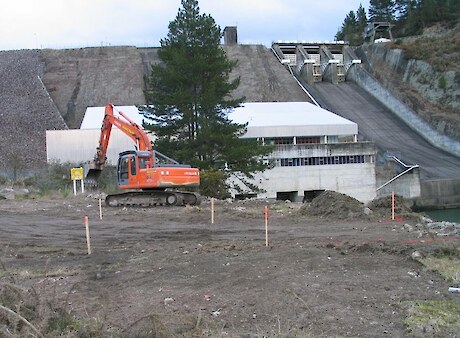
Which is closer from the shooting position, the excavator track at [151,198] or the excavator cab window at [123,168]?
the excavator cab window at [123,168]

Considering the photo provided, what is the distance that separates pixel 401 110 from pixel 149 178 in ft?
151

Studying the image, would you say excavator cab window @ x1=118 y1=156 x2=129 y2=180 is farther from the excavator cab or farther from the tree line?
the tree line

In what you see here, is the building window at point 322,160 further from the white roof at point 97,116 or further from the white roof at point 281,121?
the white roof at point 97,116

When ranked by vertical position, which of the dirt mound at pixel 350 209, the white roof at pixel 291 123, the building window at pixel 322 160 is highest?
the white roof at pixel 291 123

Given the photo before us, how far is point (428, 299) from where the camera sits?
696cm

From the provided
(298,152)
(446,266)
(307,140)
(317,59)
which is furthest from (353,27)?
(446,266)

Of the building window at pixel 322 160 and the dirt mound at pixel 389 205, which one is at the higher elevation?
the building window at pixel 322 160

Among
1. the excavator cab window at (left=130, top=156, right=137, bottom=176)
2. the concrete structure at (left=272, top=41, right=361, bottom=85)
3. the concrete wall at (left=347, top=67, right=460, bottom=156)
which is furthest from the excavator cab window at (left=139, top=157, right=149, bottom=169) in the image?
the concrete structure at (left=272, top=41, right=361, bottom=85)

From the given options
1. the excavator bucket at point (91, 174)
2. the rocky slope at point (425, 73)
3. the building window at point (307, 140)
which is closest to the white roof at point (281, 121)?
the building window at point (307, 140)

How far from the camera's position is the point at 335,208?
59.7 feet

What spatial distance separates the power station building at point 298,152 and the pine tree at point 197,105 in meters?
12.2

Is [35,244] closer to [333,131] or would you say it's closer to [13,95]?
[333,131]

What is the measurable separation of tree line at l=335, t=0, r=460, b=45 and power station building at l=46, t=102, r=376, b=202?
45220mm

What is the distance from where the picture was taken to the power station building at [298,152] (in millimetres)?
44656
